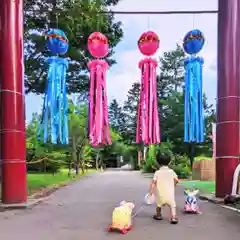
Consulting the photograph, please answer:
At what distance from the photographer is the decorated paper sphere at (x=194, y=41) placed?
1133 cm

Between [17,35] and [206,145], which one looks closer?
[17,35]

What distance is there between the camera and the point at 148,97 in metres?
11.2

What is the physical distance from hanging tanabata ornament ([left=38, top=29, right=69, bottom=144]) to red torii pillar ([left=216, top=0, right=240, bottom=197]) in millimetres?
4535

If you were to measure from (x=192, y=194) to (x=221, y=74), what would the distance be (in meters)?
4.19

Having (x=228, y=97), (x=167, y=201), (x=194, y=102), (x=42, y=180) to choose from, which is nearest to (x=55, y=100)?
(x=194, y=102)

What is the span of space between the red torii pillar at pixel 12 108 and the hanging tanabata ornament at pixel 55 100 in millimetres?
743

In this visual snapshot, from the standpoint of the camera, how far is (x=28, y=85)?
1750 cm

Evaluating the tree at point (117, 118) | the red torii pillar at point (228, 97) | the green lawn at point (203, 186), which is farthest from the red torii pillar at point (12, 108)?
the tree at point (117, 118)

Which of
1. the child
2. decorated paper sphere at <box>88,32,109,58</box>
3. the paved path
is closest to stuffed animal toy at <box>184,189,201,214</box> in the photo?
the paved path

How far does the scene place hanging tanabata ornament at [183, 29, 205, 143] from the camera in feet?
37.0

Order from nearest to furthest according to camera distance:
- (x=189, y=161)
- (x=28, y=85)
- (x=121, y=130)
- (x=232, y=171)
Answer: (x=232, y=171)
(x=28, y=85)
(x=189, y=161)
(x=121, y=130)

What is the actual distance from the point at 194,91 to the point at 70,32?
6.72 meters

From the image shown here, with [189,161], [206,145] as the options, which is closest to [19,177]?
[189,161]

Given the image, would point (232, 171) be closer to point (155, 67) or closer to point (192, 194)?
point (192, 194)
